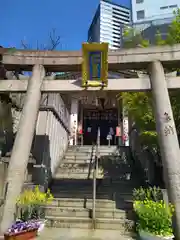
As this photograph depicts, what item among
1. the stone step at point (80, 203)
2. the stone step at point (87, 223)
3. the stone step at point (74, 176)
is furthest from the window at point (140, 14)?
the stone step at point (87, 223)

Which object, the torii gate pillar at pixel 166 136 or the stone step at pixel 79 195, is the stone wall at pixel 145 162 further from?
the torii gate pillar at pixel 166 136

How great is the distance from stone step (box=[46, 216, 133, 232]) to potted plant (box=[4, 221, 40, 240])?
182cm

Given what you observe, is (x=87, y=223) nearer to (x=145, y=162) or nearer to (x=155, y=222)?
(x=155, y=222)

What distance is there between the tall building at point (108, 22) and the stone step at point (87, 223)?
318ft

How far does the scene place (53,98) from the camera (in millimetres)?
12023

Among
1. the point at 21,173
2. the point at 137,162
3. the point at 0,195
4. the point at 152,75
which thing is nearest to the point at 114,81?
the point at 152,75

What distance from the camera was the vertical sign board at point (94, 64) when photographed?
25.8 ft

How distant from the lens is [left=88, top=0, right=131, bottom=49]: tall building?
328 ft

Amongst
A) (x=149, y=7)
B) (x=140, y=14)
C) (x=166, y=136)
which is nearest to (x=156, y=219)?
(x=166, y=136)

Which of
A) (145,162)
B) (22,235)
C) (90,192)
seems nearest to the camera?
(22,235)

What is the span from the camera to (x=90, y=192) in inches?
380

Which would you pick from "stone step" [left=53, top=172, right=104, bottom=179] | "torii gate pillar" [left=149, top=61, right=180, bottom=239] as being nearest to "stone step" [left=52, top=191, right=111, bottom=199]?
"stone step" [left=53, top=172, right=104, bottom=179]

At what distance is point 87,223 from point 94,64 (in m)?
5.20

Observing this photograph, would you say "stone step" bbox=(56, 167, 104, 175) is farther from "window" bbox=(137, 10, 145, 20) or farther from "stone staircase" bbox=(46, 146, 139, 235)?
Answer: "window" bbox=(137, 10, 145, 20)
